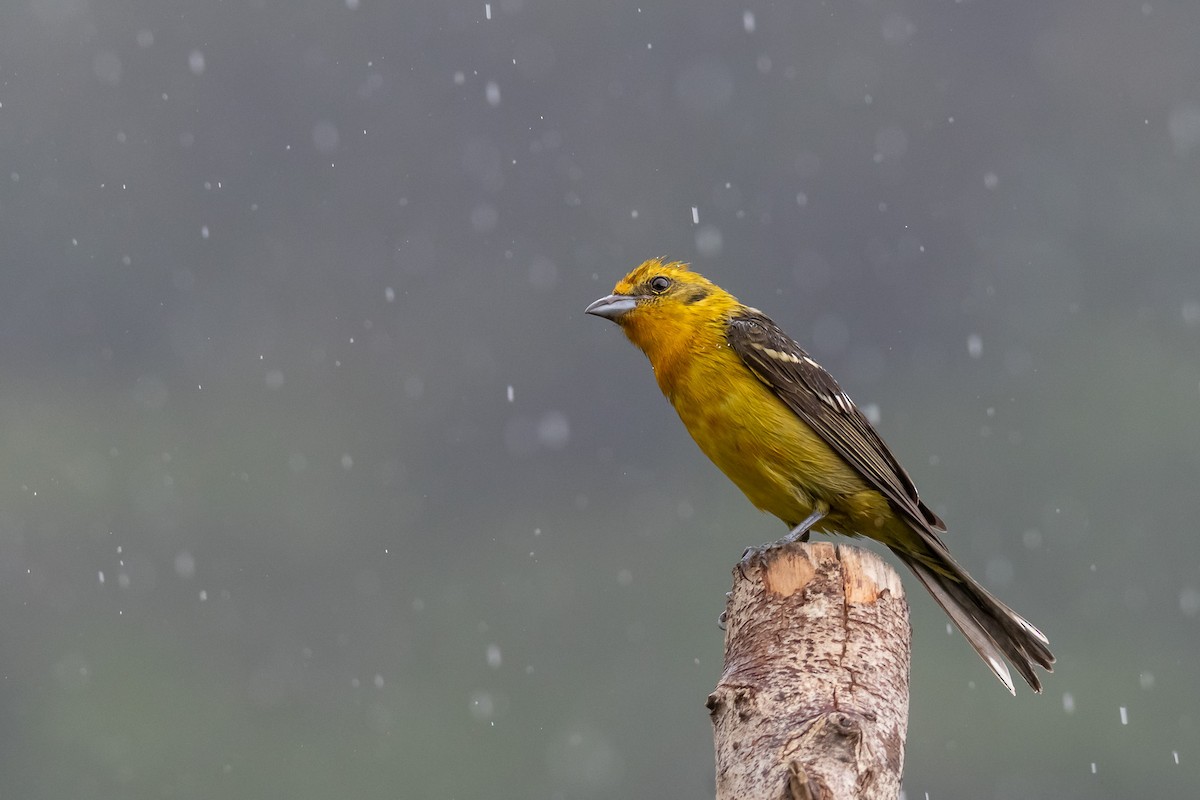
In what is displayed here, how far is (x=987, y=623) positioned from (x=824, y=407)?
1.30 metres

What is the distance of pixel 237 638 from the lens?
103m

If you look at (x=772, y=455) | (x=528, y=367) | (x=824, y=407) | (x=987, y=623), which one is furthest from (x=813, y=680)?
(x=528, y=367)

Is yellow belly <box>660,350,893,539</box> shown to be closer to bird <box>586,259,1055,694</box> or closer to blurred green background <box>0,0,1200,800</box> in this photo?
bird <box>586,259,1055,694</box>

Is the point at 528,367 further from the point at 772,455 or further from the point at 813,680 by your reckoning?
the point at 813,680

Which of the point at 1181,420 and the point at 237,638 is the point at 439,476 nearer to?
the point at 237,638

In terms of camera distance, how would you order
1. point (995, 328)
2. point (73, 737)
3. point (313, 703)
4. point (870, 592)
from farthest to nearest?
point (995, 328) → point (313, 703) → point (73, 737) → point (870, 592)

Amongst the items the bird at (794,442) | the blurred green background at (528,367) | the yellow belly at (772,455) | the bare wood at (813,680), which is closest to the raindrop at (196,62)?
the blurred green background at (528,367)

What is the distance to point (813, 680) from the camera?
5.45 metres

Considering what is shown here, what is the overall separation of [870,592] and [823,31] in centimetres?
15852

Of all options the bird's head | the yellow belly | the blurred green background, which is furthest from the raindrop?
the yellow belly

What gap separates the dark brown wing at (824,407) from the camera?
7.75m

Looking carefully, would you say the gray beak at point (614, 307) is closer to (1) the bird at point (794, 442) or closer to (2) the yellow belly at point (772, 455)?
(1) the bird at point (794, 442)

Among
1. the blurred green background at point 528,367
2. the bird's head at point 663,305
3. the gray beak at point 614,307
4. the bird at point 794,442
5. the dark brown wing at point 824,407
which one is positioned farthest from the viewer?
the blurred green background at point 528,367

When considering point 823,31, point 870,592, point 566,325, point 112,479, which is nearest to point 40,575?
point 112,479
